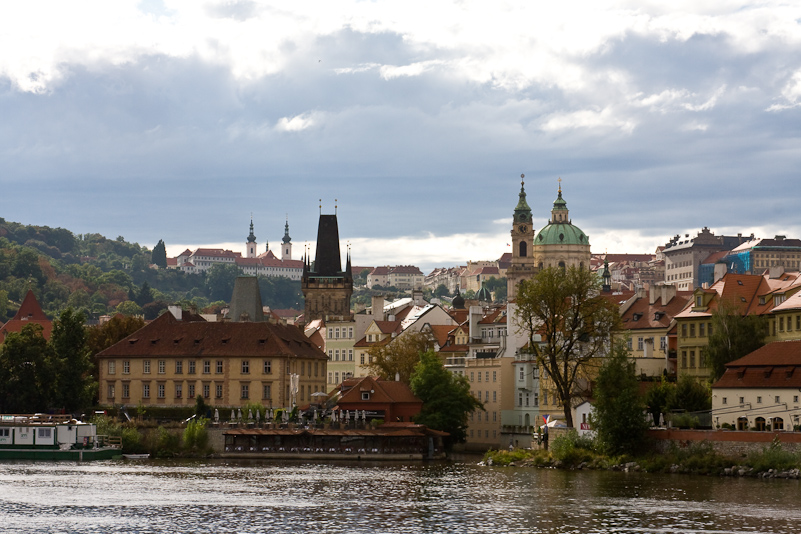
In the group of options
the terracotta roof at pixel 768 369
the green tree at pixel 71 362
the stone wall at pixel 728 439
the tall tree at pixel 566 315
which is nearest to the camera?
the stone wall at pixel 728 439

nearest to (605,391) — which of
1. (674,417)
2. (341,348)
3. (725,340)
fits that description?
(674,417)

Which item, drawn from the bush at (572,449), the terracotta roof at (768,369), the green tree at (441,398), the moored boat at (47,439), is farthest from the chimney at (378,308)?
the terracotta roof at (768,369)

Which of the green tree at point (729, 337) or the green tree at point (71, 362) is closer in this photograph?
the green tree at point (729, 337)

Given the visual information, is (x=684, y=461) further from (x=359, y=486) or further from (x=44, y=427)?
(x=44, y=427)

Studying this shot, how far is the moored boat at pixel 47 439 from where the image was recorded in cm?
10169

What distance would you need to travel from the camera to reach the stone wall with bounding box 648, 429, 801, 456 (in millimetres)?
77312

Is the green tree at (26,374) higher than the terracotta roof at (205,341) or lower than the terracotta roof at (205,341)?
lower

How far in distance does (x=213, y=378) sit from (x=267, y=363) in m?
4.61

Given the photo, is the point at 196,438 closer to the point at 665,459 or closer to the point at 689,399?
the point at 689,399

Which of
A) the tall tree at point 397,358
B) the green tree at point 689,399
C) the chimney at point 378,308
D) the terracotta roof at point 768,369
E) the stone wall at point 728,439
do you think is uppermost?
the chimney at point 378,308

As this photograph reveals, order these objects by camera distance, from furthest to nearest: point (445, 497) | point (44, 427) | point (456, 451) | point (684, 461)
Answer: point (456, 451)
point (44, 427)
point (684, 461)
point (445, 497)

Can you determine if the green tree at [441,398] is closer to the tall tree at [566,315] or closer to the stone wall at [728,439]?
the tall tree at [566,315]

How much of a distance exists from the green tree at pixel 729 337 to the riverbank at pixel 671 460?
10.6 meters

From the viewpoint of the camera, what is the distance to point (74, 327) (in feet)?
381
